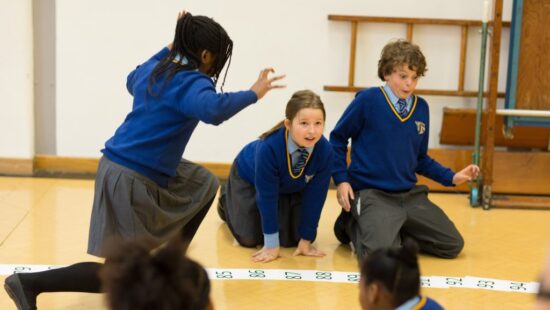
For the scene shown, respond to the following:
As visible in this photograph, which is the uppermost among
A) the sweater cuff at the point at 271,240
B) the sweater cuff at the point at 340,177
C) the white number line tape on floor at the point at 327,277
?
the sweater cuff at the point at 340,177

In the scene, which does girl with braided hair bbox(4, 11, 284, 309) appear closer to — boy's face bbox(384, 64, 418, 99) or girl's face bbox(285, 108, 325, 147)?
girl's face bbox(285, 108, 325, 147)

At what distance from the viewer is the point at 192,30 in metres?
2.64

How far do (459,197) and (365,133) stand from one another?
57.2 inches

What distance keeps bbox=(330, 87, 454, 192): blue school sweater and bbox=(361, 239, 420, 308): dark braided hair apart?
5.89ft

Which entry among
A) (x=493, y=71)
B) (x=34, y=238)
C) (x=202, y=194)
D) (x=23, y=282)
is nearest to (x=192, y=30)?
(x=202, y=194)

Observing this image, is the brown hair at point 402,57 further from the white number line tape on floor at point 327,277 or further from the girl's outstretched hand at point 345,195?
the white number line tape on floor at point 327,277

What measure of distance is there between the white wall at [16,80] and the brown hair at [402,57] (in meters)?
2.44

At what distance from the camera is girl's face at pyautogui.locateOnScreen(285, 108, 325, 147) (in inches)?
123

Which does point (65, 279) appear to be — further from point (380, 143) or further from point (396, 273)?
point (380, 143)

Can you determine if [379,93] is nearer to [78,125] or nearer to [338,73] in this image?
[338,73]

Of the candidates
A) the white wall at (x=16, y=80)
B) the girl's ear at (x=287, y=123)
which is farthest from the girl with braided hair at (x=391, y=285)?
the white wall at (x=16, y=80)

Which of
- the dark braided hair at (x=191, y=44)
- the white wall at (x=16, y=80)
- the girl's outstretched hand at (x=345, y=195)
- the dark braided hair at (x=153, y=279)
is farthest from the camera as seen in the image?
the white wall at (x=16, y=80)

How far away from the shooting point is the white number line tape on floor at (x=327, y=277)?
3.05 metres

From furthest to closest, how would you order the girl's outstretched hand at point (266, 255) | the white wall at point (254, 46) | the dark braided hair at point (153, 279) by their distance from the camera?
1. the white wall at point (254, 46)
2. the girl's outstretched hand at point (266, 255)
3. the dark braided hair at point (153, 279)
